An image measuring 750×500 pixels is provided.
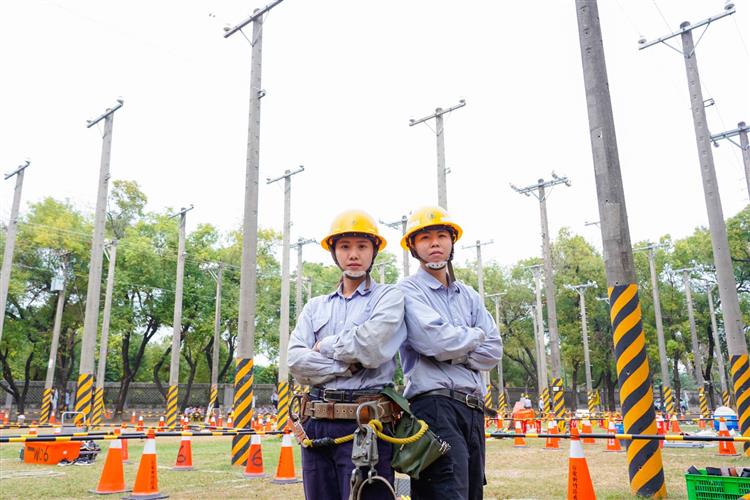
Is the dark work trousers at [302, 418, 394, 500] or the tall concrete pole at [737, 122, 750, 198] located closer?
the dark work trousers at [302, 418, 394, 500]

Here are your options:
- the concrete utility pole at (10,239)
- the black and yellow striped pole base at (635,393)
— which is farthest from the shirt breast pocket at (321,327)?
the concrete utility pole at (10,239)

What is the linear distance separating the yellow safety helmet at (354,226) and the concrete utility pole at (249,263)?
9112 mm

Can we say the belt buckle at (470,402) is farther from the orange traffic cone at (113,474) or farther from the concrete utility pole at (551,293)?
the concrete utility pole at (551,293)

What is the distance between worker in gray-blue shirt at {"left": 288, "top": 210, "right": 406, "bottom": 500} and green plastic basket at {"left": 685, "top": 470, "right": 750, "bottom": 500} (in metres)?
3.88

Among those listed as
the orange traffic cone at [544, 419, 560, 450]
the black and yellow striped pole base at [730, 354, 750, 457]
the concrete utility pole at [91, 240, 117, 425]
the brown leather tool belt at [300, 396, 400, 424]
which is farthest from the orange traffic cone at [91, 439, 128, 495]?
the concrete utility pole at [91, 240, 117, 425]

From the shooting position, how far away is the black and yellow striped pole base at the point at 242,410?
12172 millimetres

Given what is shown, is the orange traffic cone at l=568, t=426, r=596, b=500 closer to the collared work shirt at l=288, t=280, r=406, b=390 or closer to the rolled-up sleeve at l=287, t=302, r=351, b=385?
the collared work shirt at l=288, t=280, r=406, b=390

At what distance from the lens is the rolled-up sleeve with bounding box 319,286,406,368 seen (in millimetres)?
3088

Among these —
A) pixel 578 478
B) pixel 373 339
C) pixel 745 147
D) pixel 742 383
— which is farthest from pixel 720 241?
pixel 373 339

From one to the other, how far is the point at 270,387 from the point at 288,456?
38375 millimetres

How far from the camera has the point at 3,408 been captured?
35.8m

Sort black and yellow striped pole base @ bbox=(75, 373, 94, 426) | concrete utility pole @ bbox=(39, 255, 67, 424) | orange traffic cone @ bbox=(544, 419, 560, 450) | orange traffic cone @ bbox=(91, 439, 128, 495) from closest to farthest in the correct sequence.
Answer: orange traffic cone @ bbox=(91, 439, 128, 495), orange traffic cone @ bbox=(544, 419, 560, 450), black and yellow striped pole base @ bbox=(75, 373, 94, 426), concrete utility pole @ bbox=(39, 255, 67, 424)

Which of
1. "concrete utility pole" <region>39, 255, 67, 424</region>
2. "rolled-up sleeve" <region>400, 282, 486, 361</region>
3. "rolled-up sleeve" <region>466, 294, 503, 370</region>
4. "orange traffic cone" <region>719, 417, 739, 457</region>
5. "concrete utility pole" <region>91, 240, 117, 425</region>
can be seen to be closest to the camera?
"rolled-up sleeve" <region>400, 282, 486, 361</region>

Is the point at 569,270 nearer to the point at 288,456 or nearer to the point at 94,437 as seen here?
the point at 288,456
